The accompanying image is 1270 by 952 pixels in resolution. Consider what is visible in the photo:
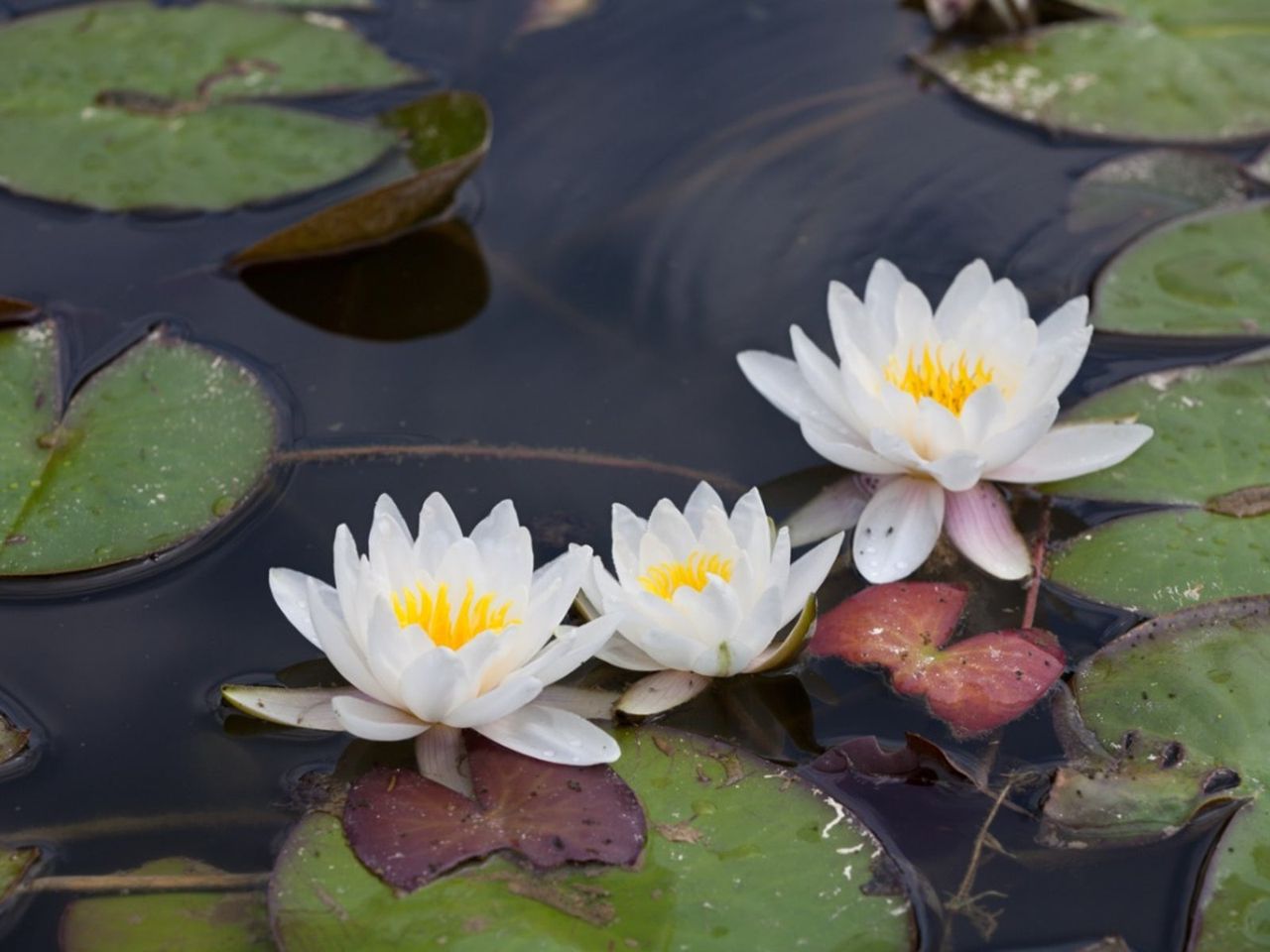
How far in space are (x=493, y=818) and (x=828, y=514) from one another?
1167mm

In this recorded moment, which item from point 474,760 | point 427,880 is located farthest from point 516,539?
point 427,880

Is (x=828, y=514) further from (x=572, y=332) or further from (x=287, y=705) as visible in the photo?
(x=287, y=705)

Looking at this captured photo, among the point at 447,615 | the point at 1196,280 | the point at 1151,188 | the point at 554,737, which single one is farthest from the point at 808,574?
the point at 1151,188

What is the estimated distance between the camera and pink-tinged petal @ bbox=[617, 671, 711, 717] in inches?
103

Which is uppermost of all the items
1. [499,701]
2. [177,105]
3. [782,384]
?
[177,105]

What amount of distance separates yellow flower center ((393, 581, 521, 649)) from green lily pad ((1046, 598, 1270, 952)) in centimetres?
A: 117

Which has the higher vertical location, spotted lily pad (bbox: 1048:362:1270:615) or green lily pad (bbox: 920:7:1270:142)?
green lily pad (bbox: 920:7:1270:142)

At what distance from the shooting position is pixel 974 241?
4.08 m

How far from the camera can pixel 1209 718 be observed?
260 cm

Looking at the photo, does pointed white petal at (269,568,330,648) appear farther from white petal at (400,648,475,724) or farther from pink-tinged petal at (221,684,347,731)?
white petal at (400,648,475,724)

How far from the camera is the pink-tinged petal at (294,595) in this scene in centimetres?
267

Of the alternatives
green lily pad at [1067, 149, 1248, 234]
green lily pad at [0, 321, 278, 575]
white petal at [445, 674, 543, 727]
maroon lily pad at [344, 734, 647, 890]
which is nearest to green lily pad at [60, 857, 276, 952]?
maroon lily pad at [344, 734, 647, 890]

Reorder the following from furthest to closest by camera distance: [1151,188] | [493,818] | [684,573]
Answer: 1. [1151,188]
2. [684,573]
3. [493,818]

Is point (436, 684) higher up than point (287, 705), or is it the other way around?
point (436, 684)
